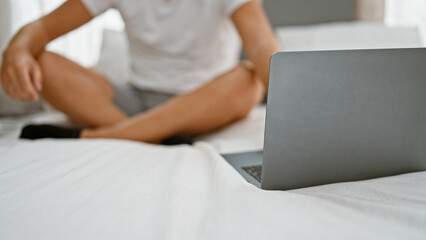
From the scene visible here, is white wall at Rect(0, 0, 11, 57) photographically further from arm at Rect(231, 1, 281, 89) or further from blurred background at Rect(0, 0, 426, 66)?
arm at Rect(231, 1, 281, 89)

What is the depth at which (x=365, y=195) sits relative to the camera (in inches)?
18.1

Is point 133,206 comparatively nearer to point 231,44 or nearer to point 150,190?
point 150,190

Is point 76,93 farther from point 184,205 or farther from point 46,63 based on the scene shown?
point 184,205

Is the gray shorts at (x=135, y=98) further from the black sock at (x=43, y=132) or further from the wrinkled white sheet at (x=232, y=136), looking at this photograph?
the black sock at (x=43, y=132)

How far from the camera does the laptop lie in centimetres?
45

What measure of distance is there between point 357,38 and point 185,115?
37.5 inches

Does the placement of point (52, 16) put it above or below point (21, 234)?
above

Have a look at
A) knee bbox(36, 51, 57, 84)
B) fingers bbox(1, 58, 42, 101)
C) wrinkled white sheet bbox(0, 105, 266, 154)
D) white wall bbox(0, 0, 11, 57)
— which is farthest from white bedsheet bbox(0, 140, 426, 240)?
white wall bbox(0, 0, 11, 57)

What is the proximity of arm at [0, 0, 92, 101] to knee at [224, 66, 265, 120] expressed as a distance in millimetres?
521

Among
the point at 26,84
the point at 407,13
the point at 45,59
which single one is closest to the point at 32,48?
the point at 45,59

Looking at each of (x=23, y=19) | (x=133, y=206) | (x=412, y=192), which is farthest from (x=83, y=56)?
(x=412, y=192)

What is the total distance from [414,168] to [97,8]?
3.24ft

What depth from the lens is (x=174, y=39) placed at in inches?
47.9

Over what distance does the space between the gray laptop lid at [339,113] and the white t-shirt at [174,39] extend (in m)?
0.70
